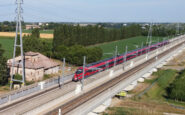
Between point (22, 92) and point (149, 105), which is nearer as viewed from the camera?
point (22, 92)

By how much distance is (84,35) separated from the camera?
12156 cm

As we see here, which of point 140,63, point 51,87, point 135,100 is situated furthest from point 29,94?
point 140,63

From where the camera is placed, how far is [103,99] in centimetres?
3541

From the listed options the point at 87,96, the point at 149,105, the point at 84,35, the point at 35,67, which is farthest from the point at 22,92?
A: the point at 84,35

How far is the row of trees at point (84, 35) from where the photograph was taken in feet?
315

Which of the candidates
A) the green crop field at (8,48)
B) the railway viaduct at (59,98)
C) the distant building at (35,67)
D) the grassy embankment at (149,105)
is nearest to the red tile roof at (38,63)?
the distant building at (35,67)

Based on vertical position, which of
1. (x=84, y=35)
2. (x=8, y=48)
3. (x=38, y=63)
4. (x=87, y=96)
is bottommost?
(x=87, y=96)

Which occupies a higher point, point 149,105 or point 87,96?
point 87,96

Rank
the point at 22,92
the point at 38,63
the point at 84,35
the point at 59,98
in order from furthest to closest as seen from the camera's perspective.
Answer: the point at 84,35 < the point at 38,63 < the point at 22,92 < the point at 59,98

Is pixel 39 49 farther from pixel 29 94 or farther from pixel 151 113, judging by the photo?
pixel 151 113

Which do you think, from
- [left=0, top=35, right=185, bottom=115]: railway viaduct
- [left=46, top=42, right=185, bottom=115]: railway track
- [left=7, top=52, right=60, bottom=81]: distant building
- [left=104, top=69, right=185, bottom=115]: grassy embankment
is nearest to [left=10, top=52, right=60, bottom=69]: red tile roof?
[left=7, top=52, right=60, bottom=81]: distant building

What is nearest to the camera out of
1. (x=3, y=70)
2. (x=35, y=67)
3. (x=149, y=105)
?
(x=149, y=105)

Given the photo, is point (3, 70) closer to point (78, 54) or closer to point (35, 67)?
point (35, 67)

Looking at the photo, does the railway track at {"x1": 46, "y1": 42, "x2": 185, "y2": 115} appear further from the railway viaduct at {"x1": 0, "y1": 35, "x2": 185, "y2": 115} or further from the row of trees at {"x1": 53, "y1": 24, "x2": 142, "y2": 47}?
the row of trees at {"x1": 53, "y1": 24, "x2": 142, "y2": 47}
